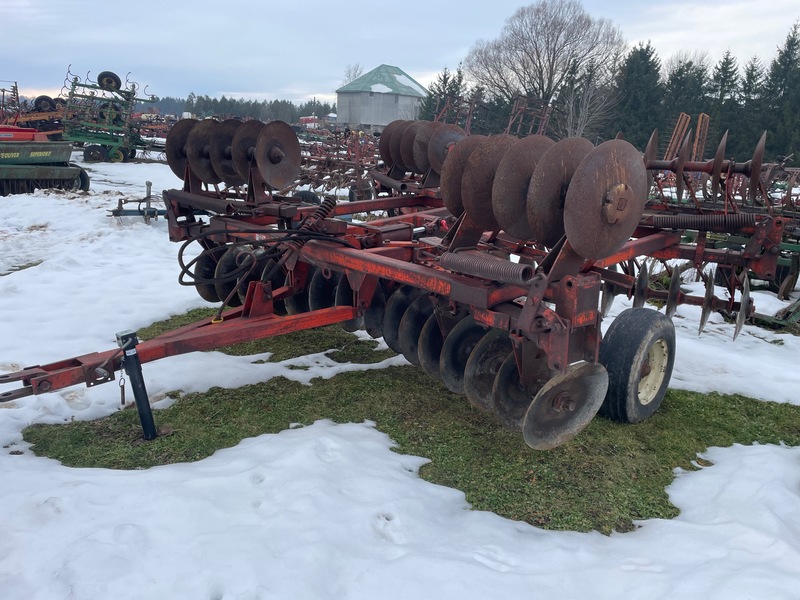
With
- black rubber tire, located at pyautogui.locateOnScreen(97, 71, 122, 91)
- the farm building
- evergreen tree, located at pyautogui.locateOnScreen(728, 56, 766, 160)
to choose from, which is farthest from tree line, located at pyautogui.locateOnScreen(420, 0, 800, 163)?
the farm building

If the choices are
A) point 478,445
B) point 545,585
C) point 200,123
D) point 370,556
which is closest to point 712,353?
point 478,445

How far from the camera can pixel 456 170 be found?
388cm

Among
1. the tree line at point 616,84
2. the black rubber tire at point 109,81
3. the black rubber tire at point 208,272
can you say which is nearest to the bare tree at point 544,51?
the tree line at point 616,84

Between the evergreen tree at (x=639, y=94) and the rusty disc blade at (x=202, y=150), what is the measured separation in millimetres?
35765

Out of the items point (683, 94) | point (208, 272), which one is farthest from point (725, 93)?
point (208, 272)

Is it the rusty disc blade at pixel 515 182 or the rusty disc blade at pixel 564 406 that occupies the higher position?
the rusty disc blade at pixel 515 182

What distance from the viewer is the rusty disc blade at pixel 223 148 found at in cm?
522

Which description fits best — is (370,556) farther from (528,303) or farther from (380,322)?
(380,322)

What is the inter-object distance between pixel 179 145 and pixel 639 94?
1454 inches

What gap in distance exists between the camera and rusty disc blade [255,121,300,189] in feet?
15.7

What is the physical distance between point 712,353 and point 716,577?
3706 millimetres

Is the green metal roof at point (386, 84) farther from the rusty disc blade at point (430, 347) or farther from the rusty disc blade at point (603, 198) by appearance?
the rusty disc blade at point (603, 198)

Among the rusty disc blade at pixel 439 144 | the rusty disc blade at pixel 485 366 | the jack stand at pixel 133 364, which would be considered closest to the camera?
the jack stand at pixel 133 364

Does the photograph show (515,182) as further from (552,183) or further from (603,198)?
(603,198)
